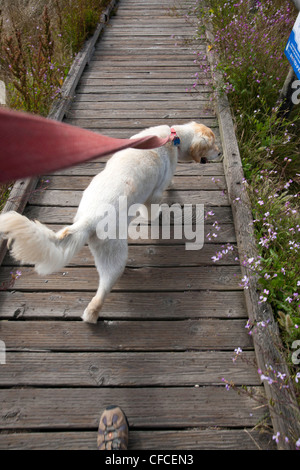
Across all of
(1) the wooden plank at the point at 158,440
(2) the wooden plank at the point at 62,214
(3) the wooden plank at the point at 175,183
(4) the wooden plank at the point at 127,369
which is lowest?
(1) the wooden plank at the point at 158,440

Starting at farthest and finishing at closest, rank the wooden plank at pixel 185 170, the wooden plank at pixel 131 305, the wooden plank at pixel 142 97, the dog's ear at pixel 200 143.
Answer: the wooden plank at pixel 142 97, the wooden plank at pixel 185 170, the dog's ear at pixel 200 143, the wooden plank at pixel 131 305

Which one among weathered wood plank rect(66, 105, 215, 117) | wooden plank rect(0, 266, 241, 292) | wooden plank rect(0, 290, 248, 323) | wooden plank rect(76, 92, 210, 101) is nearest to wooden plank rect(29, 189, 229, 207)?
wooden plank rect(0, 266, 241, 292)

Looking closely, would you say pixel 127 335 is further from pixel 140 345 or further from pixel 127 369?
pixel 127 369

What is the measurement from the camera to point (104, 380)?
72.3 inches

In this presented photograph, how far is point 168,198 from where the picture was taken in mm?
2895

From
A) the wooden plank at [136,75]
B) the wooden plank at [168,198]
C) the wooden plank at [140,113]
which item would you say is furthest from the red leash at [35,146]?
the wooden plank at [136,75]

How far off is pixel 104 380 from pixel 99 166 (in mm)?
2041

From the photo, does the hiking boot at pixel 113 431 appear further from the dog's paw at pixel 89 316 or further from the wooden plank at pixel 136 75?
the wooden plank at pixel 136 75

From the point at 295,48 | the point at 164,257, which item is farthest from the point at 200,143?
the point at 295,48

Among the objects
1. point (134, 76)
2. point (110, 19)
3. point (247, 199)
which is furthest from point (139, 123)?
point (110, 19)

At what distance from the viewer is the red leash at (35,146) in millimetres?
673

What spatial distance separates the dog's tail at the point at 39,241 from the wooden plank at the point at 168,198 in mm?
1206

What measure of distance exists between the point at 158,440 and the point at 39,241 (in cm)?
120

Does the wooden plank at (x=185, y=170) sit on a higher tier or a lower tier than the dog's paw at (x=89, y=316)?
higher
